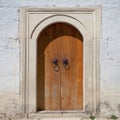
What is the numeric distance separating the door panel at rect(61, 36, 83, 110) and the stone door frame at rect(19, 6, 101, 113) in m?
0.28

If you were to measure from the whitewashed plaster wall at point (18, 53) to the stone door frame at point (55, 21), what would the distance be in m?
0.10

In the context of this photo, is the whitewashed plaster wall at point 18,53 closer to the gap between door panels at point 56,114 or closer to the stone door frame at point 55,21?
the stone door frame at point 55,21

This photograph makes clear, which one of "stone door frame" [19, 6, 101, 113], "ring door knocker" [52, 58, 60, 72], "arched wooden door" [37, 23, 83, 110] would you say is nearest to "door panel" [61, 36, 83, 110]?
"arched wooden door" [37, 23, 83, 110]

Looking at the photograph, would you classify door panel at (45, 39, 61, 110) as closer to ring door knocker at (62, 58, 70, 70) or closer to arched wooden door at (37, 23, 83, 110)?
arched wooden door at (37, 23, 83, 110)

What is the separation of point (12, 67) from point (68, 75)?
3.90 feet

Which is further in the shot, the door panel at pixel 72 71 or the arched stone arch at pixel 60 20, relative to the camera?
the door panel at pixel 72 71

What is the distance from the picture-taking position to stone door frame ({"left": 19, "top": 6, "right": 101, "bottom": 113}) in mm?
7504

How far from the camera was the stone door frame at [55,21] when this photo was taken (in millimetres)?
7504

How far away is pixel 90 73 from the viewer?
7559 mm

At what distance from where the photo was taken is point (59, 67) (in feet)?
25.8

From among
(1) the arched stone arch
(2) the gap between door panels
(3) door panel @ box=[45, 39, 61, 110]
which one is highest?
(1) the arched stone arch

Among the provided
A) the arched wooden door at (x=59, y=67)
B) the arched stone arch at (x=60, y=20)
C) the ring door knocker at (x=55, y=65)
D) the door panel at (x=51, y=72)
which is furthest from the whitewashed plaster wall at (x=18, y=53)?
the ring door knocker at (x=55, y=65)

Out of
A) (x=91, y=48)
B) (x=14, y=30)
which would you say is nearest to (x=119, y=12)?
(x=91, y=48)

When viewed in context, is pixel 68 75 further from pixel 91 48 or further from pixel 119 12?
pixel 119 12
